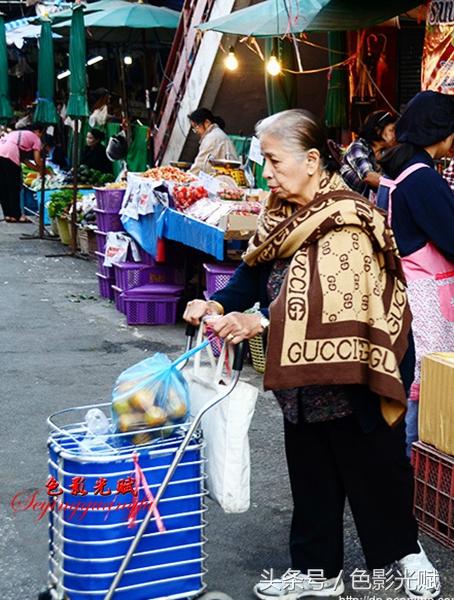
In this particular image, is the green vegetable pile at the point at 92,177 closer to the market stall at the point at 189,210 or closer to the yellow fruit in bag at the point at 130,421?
the market stall at the point at 189,210

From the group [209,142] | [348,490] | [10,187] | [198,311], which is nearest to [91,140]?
[10,187]

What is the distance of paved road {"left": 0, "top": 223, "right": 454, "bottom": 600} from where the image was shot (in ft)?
15.0

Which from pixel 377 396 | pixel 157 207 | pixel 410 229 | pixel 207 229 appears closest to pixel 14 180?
pixel 157 207

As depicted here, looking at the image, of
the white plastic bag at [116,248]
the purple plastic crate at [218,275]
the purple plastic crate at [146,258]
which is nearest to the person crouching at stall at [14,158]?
the white plastic bag at [116,248]

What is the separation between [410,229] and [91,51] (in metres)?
18.1

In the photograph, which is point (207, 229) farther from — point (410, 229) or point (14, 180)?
point (14, 180)

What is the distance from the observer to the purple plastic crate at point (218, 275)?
27.6 feet

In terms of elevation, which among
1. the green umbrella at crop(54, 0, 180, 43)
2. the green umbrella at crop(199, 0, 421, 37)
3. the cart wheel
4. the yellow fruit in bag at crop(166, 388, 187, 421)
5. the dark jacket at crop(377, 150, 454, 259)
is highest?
the green umbrella at crop(54, 0, 180, 43)

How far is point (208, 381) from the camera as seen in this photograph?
3820 mm

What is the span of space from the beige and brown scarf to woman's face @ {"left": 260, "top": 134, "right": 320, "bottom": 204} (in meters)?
0.10

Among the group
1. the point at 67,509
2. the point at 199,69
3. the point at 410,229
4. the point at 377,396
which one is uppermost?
the point at 199,69

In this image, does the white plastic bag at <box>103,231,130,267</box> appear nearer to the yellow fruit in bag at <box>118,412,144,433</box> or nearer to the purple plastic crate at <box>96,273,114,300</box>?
the purple plastic crate at <box>96,273,114,300</box>

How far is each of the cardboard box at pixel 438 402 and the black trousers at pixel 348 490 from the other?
2.00 feet

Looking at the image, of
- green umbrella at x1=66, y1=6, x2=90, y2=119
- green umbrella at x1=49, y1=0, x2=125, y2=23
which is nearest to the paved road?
green umbrella at x1=66, y1=6, x2=90, y2=119
